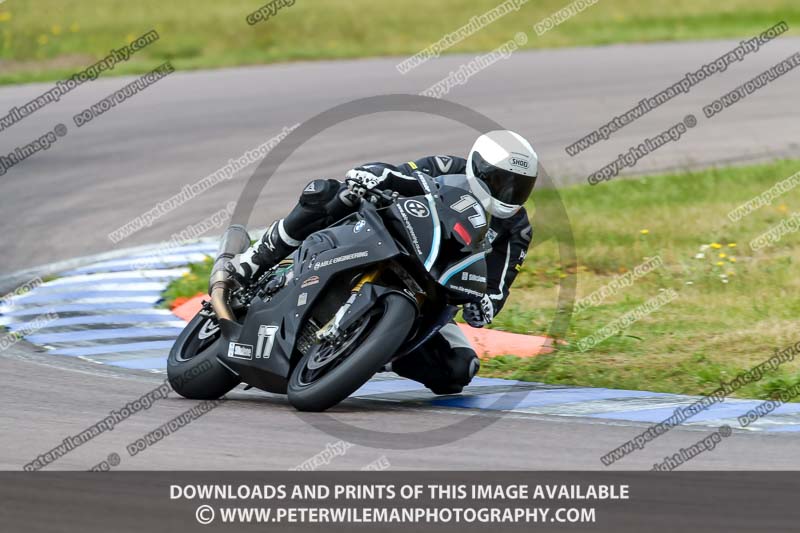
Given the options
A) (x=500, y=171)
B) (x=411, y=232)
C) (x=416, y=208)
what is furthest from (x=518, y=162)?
(x=411, y=232)

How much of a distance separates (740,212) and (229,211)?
5477 mm

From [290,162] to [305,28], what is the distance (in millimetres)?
12547

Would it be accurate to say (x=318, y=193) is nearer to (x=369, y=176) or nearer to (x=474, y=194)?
(x=369, y=176)

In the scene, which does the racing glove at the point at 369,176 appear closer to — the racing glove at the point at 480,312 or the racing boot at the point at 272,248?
the racing boot at the point at 272,248

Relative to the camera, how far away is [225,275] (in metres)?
7.73

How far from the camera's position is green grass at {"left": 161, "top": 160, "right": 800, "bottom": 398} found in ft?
28.7

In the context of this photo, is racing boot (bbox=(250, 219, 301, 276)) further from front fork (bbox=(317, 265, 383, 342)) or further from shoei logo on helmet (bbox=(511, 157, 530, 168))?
shoei logo on helmet (bbox=(511, 157, 530, 168))

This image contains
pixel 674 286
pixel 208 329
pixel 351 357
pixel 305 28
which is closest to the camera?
pixel 351 357

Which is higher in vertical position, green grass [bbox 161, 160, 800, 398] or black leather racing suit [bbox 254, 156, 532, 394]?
black leather racing suit [bbox 254, 156, 532, 394]

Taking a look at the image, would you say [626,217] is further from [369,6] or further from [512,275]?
[369,6]

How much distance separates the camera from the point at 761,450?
21.2ft

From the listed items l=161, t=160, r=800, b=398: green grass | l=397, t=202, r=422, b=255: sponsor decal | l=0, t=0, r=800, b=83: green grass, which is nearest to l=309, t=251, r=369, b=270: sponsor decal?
l=397, t=202, r=422, b=255: sponsor decal

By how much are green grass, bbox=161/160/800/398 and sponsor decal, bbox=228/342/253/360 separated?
211 cm
